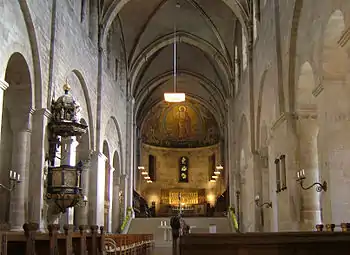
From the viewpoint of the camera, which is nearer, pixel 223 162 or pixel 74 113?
pixel 74 113

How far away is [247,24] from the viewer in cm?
1983

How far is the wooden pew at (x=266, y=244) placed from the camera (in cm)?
555

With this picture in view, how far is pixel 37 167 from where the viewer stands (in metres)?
12.8

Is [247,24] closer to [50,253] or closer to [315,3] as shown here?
[315,3]

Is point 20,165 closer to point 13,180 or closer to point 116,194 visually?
point 13,180

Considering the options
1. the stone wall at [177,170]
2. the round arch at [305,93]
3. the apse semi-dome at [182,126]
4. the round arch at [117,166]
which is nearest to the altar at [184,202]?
the stone wall at [177,170]

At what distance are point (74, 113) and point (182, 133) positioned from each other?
91.0 ft

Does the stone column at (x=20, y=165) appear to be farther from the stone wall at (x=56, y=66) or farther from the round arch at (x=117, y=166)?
the round arch at (x=117, y=166)

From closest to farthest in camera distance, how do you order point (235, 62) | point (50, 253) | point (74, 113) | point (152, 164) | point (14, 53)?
point (50, 253), point (14, 53), point (74, 113), point (235, 62), point (152, 164)

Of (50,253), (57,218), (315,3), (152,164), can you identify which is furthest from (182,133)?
(50,253)

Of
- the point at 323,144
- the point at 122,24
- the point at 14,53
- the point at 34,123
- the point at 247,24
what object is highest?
the point at 122,24

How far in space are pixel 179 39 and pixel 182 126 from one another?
14380 mm

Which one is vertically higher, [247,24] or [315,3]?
[247,24]

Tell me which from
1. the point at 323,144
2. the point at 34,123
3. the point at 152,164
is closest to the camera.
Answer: the point at 323,144
